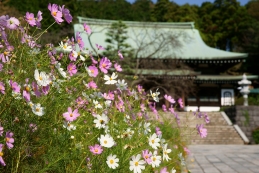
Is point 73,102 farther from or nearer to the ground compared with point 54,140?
farther from the ground

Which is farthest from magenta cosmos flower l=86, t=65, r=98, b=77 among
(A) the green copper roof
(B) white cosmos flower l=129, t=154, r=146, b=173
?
(A) the green copper roof

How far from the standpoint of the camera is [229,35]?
34.8 meters

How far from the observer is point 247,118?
1397cm

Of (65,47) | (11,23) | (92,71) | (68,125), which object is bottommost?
(68,125)

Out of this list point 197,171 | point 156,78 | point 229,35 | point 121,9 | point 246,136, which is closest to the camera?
point 197,171

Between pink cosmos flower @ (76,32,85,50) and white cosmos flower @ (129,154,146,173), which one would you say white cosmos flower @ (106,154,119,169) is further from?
pink cosmos flower @ (76,32,85,50)

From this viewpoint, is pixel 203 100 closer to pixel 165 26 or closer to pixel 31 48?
pixel 165 26

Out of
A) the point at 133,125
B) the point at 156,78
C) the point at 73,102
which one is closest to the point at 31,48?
the point at 73,102

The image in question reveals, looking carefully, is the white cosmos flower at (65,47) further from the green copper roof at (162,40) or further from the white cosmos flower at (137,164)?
the green copper roof at (162,40)

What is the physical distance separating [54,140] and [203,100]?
63.7 feet

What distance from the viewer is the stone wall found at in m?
13.8

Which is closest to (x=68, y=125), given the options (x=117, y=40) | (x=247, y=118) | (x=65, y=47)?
(x=65, y=47)

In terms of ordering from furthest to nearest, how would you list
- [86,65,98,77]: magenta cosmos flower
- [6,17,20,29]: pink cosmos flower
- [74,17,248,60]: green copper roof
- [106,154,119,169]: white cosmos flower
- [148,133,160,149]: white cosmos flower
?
1. [74,17,248,60]: green copper roof
2. [86,65,98,77]: magenta cosmos flower
3. [148,133,160,149]: white cosmos flower
4. [6,17,20,29]: pink cosmos flower
5. [106,154,119,169]: white cosmos flower

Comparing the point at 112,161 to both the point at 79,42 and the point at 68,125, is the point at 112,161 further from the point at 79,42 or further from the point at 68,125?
the point at 79,42
